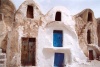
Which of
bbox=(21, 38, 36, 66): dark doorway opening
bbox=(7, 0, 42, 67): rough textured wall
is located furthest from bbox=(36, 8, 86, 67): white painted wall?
bbox=(7, 0, 42, 67): rough textured wall

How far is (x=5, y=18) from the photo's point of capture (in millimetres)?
23016

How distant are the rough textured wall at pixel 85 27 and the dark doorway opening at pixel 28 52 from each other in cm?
442

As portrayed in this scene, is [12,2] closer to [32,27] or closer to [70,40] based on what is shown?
[32,27]

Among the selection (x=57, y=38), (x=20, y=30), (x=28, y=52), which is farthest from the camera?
(x=57, y=38)

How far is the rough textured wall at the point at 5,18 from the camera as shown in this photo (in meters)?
20.6

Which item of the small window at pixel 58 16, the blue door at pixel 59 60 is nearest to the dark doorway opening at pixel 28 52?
the blue door at pixel 59 60

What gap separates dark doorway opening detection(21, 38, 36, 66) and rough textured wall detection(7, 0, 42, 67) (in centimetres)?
39

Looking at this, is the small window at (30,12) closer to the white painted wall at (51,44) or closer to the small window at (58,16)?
the white painted wall at (51,44)

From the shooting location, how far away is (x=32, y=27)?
64.8 feet

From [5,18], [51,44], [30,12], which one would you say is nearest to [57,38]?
[51,44]

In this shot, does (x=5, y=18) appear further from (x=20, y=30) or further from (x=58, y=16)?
(x=58, y=16)

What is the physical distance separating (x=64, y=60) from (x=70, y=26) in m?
3.15

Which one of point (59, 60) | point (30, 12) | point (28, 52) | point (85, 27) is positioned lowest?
point (59, 60)

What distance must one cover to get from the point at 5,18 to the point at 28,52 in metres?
5.31
